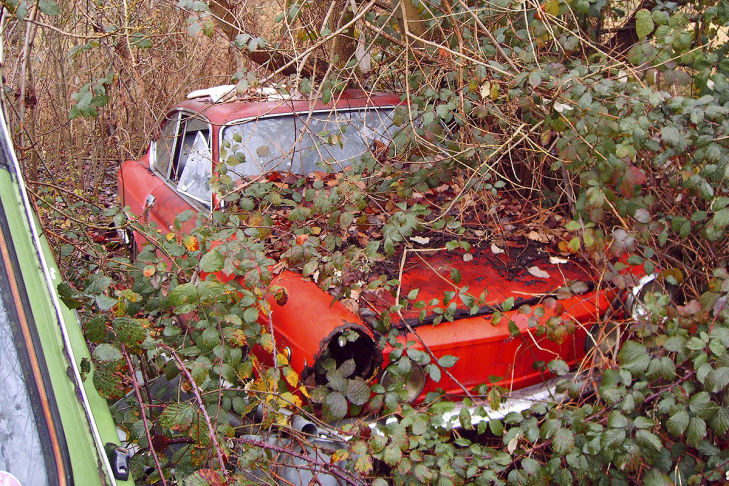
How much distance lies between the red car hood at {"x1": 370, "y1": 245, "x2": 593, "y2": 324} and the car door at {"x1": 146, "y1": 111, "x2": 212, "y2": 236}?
140 cm

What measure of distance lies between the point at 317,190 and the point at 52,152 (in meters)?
4.56

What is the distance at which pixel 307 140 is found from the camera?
350 cm

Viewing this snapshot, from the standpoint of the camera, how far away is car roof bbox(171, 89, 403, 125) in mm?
3502

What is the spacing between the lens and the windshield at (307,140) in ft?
11.0

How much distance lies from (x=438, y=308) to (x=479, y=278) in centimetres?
38

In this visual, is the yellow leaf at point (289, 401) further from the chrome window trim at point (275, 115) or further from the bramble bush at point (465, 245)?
the chrome window trim at point (275, 115)

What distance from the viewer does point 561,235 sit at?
311 cm

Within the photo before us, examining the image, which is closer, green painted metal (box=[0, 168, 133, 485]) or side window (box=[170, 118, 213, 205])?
green painted metal (box=[0, 168, 133, 485])

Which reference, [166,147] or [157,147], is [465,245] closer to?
[166,147]

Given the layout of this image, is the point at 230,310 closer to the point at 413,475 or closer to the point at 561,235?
the point at 413,475

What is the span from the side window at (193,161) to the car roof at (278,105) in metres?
0.15

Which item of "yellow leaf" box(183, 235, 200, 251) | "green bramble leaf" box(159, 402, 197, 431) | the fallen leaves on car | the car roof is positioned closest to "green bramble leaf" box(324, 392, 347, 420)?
"green bramble leaf" box(159, 402, 197, 431)

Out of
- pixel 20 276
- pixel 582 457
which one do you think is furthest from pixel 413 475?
pixel 20 276

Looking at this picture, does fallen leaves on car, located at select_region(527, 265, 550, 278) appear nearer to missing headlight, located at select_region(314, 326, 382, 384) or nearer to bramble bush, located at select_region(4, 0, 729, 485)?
bramble bush, located at select_region(4, 0, 729, 485)
